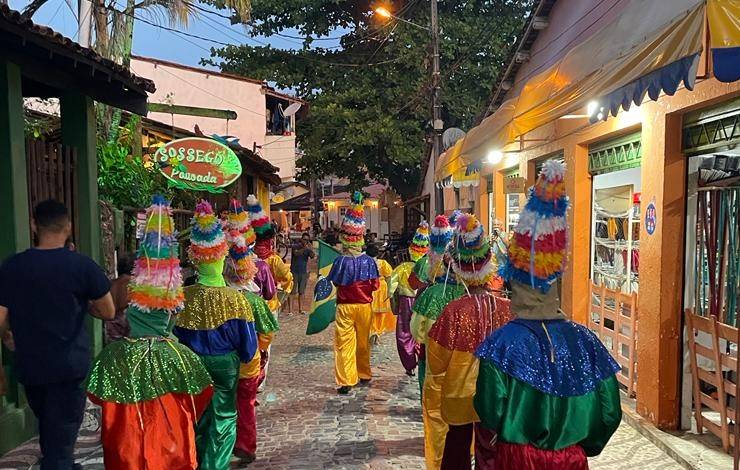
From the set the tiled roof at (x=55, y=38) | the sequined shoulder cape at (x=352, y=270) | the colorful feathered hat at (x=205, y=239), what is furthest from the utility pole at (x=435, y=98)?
the colorful feathered hat at (x=205, y=239)

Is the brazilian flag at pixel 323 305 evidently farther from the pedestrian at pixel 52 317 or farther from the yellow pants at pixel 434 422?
the pedestrian at pixel 52 317

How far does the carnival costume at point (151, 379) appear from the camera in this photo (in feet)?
10.8

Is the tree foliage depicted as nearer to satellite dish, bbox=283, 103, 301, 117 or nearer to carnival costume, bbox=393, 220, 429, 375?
satellite dish, bbox=283, 103, 301, 117

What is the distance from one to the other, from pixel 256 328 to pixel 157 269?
137 cm

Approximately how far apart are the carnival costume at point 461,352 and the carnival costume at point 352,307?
9.47ft

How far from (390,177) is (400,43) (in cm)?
588

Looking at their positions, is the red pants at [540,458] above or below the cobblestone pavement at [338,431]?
above

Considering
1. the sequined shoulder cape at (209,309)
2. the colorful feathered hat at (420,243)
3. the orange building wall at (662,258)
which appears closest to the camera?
the sequined shoulder cape at (209,309)

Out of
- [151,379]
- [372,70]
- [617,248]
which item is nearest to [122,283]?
[151,379]

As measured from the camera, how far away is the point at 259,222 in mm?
7203

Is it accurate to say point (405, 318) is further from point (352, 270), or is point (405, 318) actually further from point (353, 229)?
point (353, 229)

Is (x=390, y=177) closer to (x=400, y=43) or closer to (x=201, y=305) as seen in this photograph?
(x=400, y=43)

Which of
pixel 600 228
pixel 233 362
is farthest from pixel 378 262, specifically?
pixel 233 362

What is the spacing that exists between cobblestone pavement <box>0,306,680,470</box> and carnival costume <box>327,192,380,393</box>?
0.29m
